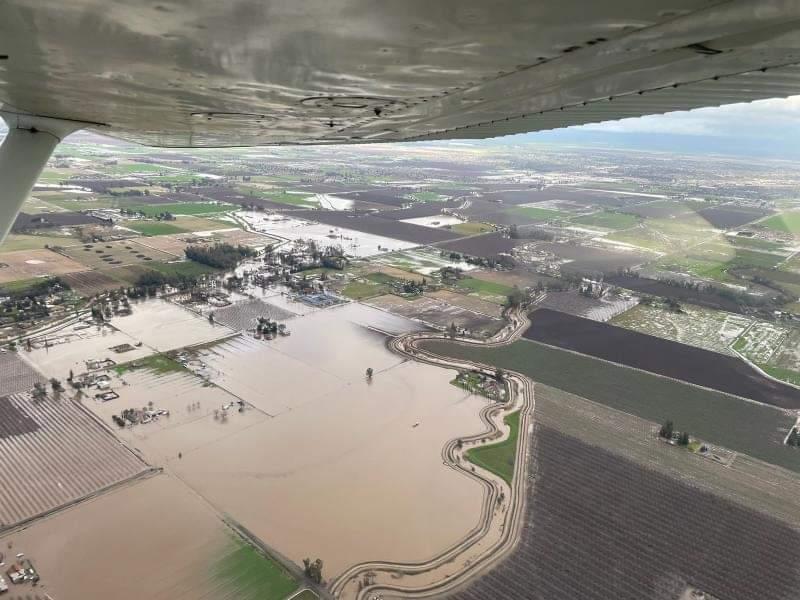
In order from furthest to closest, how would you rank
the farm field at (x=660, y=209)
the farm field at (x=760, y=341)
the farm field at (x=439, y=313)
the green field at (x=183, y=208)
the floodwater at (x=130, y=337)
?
1. the farm field at (x=660, y=209)
2. the green field at (x=183, y=208)
3. the farm field at (x=439, y=313)
4. the farm field at (x=760, y=341)
5. the floodwater at (x=130, y=337)

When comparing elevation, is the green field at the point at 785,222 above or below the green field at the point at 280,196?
below

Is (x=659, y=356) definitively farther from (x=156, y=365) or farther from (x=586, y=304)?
(x=156, y=365)

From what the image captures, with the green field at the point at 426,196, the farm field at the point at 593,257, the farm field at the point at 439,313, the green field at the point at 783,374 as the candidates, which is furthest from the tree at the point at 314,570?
the green field at the point at 426,196

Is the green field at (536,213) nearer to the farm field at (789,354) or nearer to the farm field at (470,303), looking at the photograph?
the farm field at (470,303)

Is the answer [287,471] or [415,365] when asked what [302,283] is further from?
[287,471]

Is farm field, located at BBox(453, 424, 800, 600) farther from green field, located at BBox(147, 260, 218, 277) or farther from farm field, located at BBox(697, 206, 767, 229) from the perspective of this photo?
farm field, located at BBox(697, 206, 767, 229)

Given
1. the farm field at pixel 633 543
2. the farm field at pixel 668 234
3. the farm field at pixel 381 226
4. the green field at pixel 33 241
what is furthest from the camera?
the farm field at pixel 668 234
